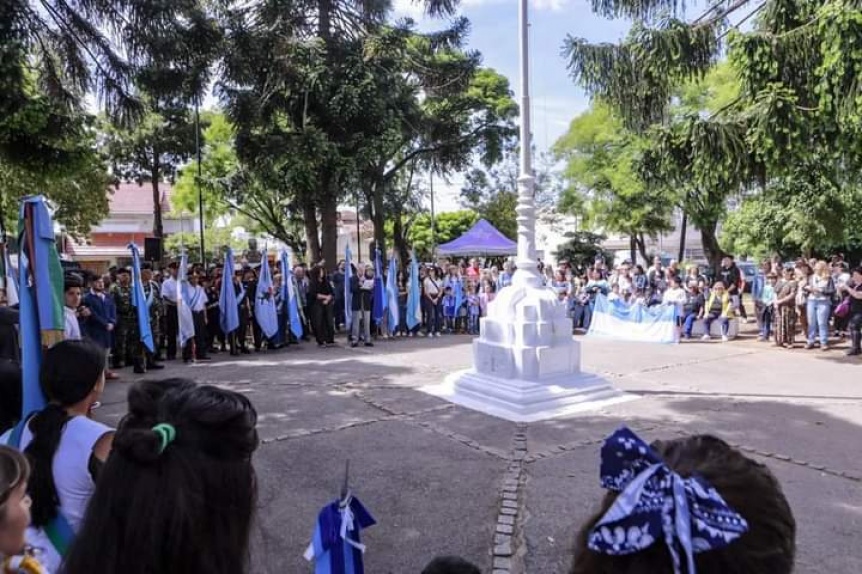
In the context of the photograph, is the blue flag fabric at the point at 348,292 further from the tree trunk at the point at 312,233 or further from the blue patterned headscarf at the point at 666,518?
the blue patterned headscarf at the point at 666,518

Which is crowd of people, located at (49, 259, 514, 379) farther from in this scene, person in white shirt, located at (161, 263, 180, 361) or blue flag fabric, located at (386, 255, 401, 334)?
blue flag fabric, located at (386, 255, 401, 334)

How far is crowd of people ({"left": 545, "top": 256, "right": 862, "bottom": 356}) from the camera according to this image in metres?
11.4

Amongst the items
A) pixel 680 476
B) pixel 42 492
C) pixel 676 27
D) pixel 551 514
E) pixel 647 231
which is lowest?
pixel 551 514

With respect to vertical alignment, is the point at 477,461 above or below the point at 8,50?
below

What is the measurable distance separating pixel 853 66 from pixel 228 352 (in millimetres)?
10994

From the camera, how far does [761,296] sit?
13.8 m

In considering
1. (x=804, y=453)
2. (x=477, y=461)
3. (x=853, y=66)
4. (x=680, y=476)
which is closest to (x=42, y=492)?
(x=680, y=476)

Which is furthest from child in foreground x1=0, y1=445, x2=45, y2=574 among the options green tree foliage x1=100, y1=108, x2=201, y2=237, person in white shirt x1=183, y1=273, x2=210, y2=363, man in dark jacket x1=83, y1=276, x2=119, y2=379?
green tree foliage x1=100, y1=108, x2=201, y2=237

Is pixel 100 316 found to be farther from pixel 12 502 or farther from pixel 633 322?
pixel 633 322

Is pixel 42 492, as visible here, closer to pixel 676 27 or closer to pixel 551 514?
pixel 551 514

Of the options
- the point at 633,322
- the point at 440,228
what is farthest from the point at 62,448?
the point at 440,228

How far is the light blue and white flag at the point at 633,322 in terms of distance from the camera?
1296 cm

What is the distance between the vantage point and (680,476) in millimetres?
1009

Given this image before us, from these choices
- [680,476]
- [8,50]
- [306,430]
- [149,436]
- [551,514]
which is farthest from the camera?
[8,50]
